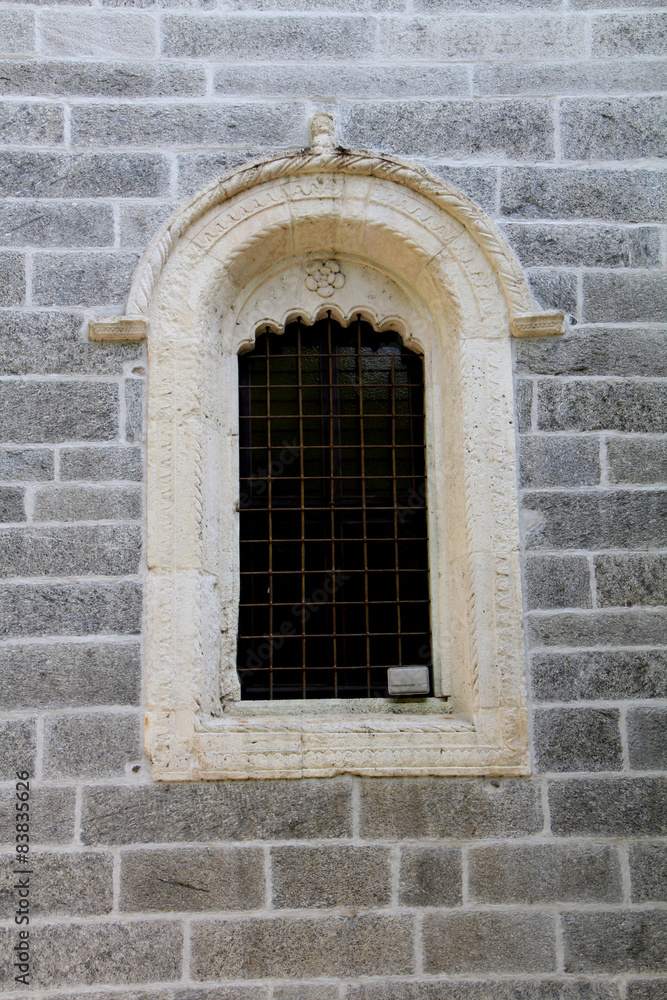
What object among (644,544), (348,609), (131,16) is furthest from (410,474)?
(131,16)

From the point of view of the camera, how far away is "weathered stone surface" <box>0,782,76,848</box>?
3.05 metres

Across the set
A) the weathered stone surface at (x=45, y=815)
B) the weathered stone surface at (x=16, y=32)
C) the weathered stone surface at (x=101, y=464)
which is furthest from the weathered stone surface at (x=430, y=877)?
the weathered stone surface at (x=16, y=32)

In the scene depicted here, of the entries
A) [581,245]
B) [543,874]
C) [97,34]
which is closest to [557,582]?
[543,874]

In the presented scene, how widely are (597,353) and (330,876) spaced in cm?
227

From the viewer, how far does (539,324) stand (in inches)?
134

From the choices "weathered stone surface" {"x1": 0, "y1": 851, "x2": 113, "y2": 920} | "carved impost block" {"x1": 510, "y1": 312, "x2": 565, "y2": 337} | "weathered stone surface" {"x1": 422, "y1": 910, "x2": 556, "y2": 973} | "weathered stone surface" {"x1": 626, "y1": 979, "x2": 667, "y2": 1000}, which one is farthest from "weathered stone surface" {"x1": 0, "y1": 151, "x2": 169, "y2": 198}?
"weathered stone surface" {"x1": 626, "y1": 979, "x2": 667, "y2": 1000}

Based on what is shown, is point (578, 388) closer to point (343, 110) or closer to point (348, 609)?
point (348, 609)

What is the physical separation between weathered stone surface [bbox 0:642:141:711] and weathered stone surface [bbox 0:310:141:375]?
1079 millimetres

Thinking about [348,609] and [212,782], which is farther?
[348,609]

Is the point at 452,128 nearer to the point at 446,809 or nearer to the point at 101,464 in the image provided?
the point at 101,464

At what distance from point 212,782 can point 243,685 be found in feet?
1.55

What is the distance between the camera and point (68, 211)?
11.3 ft

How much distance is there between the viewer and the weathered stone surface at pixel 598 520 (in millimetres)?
3299

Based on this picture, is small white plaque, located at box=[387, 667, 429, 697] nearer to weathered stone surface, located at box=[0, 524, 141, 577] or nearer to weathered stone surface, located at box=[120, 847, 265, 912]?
weathered stone surface, located at box=[120, 847, 265, 912]
